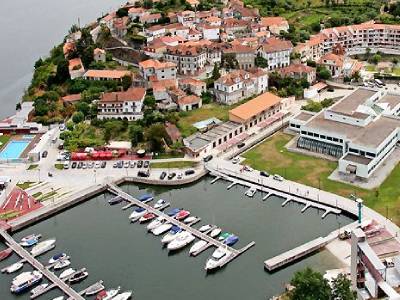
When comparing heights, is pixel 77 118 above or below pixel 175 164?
above

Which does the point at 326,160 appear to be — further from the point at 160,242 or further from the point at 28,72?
the point at 28,72

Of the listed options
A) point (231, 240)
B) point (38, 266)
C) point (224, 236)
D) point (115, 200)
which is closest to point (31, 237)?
point (38, 266)

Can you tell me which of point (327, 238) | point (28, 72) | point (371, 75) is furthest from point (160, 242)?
point (28, 72)

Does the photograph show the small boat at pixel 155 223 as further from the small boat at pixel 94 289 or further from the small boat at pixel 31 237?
the small boat at pixel 31 237

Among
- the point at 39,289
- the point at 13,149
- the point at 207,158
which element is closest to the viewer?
the point at 39,289

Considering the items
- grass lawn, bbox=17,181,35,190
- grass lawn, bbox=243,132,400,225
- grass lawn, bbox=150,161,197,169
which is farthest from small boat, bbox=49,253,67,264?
grass lawn, bbox=243,132,400,225

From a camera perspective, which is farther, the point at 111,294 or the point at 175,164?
the point at 175,164

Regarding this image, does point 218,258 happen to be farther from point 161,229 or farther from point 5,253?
point 5,253
